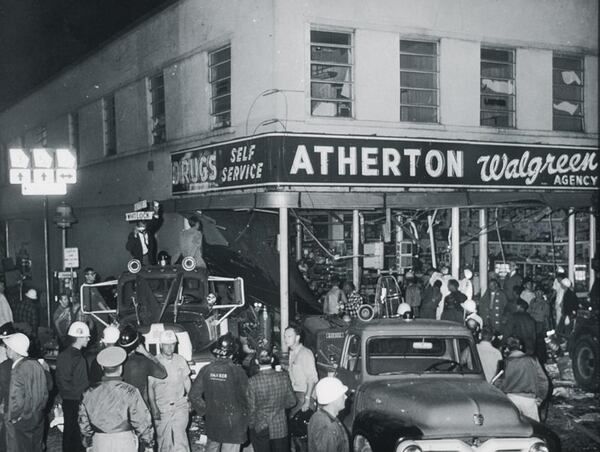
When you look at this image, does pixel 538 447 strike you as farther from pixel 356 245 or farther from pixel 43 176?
pixel 43 176

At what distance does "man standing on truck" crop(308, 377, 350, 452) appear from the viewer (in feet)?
18.0

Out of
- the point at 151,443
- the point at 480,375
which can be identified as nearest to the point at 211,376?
the point at 151,443

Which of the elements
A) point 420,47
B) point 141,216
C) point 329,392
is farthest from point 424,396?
point 141,216

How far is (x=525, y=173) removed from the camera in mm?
16766

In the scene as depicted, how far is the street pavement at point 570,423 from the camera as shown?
9141 millimetres

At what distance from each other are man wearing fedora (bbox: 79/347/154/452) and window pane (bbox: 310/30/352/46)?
33.4 ft

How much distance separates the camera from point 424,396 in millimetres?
6559

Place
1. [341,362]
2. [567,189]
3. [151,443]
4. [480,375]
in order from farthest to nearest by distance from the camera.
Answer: [567,189] < [341,362] < [480,375] < [151,443]

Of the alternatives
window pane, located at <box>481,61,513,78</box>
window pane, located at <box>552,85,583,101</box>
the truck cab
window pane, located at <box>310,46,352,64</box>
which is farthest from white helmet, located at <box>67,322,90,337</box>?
window pane, located at <box>552,85,583,101</box>

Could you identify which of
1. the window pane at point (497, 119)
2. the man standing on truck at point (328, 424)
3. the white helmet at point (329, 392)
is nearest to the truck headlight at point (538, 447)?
the man standing on truck at point (328, 424)

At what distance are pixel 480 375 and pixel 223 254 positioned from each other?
31.6 feet

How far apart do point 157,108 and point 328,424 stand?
52.0 ft

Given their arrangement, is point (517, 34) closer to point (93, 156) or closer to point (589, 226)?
point (589, 226)

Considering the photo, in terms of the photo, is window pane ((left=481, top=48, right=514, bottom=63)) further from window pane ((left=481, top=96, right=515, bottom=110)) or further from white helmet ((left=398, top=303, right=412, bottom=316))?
white helmet ((left=398, top=303, right=412, bottom=316))
